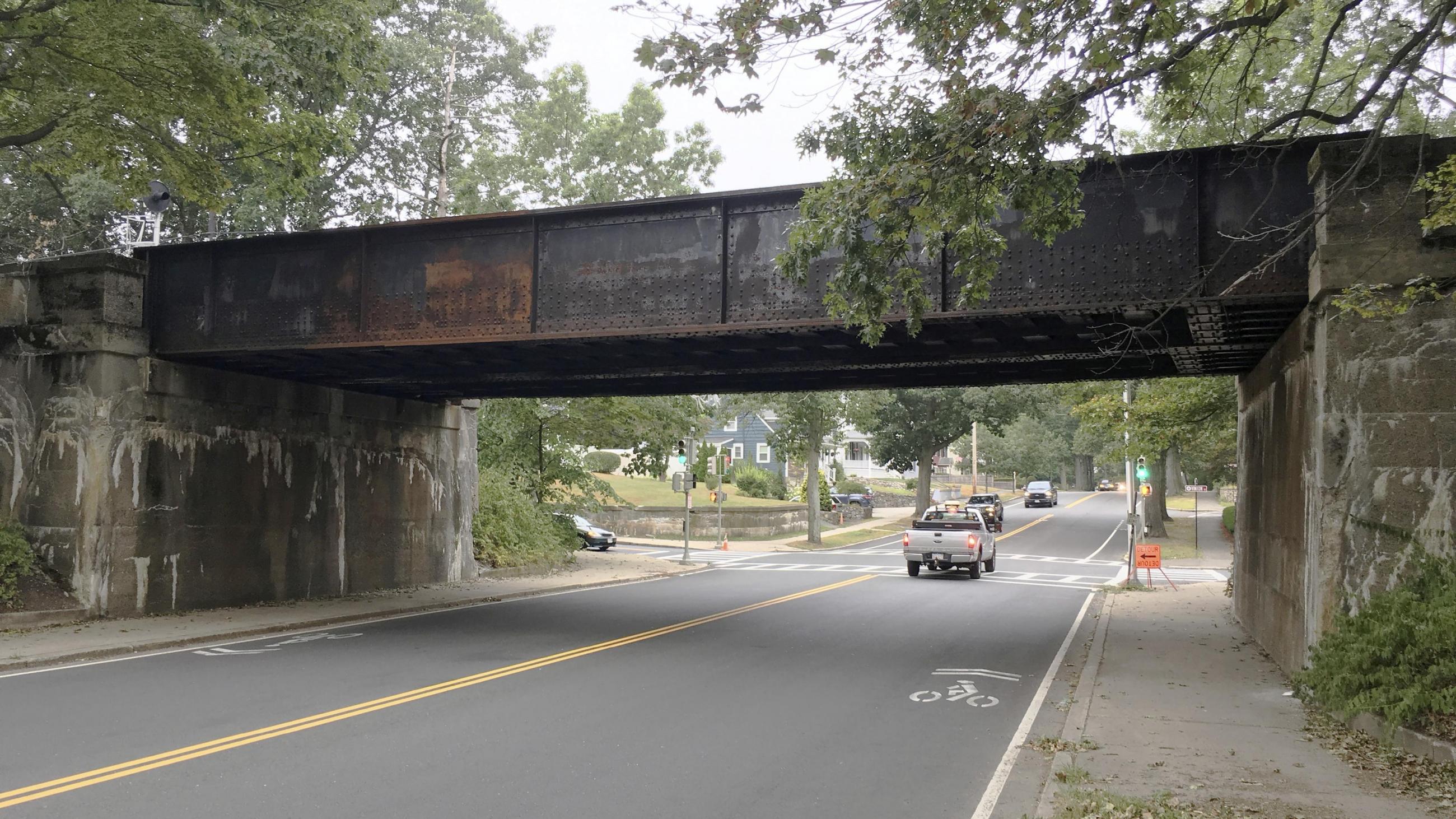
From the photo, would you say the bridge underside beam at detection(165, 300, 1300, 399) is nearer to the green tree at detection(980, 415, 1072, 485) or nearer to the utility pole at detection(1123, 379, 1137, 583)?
the utility pole at detection(1123, 379, 1137, 583)

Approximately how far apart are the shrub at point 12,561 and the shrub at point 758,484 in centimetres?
4783

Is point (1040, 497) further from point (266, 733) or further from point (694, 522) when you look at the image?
point (266, 733)

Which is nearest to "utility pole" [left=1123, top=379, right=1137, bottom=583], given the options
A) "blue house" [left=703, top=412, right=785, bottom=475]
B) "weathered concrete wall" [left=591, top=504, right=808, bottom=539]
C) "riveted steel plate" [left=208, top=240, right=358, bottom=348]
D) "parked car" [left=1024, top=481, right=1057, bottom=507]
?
"riveted steel plate" [left=208, top=240, right=358, bottom=348]

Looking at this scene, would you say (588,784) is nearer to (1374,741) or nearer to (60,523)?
(1374,741)

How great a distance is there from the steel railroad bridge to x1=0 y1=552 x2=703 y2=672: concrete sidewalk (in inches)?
158

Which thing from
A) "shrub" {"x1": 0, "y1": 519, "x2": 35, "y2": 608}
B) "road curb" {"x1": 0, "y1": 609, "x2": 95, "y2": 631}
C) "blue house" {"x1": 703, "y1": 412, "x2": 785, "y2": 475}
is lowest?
"road curb" {"x1": 0, "y1": 609, "x2": 95, "y2": 631}

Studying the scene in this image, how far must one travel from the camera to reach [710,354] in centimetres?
1590

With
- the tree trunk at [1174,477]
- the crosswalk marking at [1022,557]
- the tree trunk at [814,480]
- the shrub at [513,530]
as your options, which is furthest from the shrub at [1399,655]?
the tree trunk at [1174,477]

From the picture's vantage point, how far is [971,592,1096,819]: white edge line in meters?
6.69

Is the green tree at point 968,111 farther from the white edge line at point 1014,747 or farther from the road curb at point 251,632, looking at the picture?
the road curb at point 251,632

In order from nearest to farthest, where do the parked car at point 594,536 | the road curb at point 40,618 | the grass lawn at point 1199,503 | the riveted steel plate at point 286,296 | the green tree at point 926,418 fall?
the road curb at point 40,618 → the riveted steel plate at point 286,296 → the parked car at point 594,536 → the green tree at point 926,418 → the grass lawn at point 1199,503

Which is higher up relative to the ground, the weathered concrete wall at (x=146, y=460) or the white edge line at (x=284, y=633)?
the weathered concrete wall at (x=146, y=460)

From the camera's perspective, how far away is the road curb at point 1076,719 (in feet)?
21.5

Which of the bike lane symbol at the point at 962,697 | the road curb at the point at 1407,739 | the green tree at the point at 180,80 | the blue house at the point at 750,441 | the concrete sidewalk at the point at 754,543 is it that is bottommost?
the concrete sidewalk at the point at 754,543
